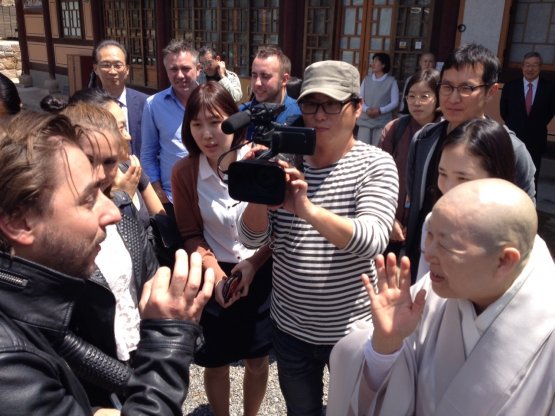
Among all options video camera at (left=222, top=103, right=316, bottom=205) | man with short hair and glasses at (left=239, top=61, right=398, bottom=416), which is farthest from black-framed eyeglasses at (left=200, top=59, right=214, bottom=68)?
video camera at (left=222, top=103, right=316, bottom=205)

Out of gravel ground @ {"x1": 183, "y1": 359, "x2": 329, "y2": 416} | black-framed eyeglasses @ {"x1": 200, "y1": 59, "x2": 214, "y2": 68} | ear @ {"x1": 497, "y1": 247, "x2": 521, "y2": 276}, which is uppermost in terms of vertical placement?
black-framed eyeglasses @ {"x1": 200, "y1": 59, "x2": 214, "y2": 68}

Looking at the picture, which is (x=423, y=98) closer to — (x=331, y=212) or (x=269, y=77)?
(x=269, y=77)

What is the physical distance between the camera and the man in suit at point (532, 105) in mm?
5324

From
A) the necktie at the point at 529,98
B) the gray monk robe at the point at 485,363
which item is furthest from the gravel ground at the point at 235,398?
the necktie at the point at 529,98

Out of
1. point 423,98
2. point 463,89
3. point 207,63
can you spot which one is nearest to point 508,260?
point 463,89

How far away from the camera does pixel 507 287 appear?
1156 millimetres

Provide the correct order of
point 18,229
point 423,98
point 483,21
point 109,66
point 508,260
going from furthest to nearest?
1. point 483,21
2. point 109,66
3. point 423,98
4. point 508,260
5. point 18,229

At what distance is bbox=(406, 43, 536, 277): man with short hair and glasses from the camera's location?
2.28 metres

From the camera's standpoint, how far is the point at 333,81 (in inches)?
65.6

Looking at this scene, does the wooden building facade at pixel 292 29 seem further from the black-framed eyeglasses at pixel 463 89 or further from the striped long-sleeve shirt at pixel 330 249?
the striped long-sleeve shirt at pixel 330 249

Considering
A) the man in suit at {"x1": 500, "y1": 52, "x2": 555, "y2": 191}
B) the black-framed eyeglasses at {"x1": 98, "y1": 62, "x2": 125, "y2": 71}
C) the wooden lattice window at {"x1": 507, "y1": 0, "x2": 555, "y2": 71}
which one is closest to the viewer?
the black-framed eyeglasses at {"x1": 98, "y1": 62, "x2": 125, "y2": 71}

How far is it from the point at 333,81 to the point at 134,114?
90.9 inches

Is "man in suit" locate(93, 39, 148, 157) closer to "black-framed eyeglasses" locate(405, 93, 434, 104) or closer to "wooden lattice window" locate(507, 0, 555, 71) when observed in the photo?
"black-framed eyeglasses" locate(405, 93, 434, 104)

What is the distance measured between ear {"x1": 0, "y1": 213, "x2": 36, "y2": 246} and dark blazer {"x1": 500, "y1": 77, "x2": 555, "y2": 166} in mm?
5483
